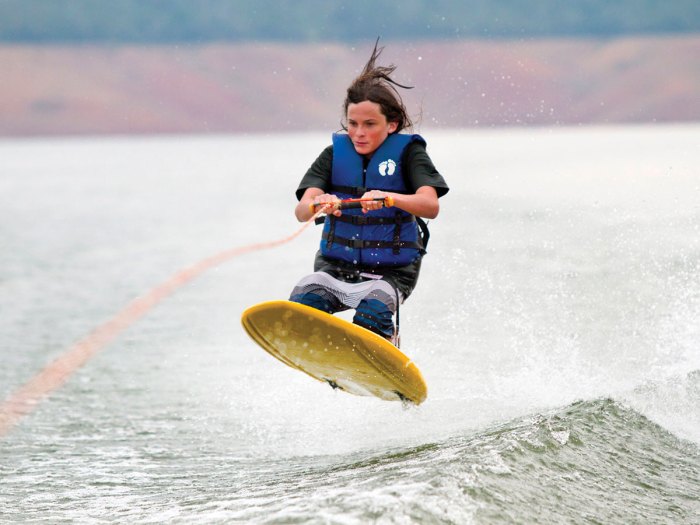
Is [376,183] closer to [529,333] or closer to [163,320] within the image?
[529,333]

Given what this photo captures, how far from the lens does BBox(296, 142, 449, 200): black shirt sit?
539cm

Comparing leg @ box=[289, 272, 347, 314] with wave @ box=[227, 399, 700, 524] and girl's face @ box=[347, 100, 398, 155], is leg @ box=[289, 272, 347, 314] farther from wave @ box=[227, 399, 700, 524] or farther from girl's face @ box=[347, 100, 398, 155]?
wave @ box=[227, 399, 700, 524]

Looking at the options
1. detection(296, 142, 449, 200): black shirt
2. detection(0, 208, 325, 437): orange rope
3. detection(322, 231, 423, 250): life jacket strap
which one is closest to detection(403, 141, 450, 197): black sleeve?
detection(296, 142, 449, 200): black shirt

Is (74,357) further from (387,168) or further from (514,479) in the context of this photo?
(514,479)

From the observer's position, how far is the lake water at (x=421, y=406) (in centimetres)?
457

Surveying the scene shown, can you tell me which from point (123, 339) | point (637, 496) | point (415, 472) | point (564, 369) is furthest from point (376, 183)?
point (123, 339)

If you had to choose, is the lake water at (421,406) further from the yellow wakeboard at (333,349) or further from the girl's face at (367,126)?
the girl's face at (367,126)

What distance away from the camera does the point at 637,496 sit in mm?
4742

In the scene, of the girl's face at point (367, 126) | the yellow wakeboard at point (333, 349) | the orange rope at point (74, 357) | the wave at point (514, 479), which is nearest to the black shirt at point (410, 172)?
the girl's face at point (367, 126)

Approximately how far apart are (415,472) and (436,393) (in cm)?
253

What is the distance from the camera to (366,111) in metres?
5.48

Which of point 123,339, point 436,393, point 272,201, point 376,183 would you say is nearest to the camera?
point 376,183

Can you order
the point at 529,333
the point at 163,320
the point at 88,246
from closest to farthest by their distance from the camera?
the point at 529,333, the point at 163,320, the point at 88,246

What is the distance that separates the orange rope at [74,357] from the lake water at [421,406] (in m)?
0.11
